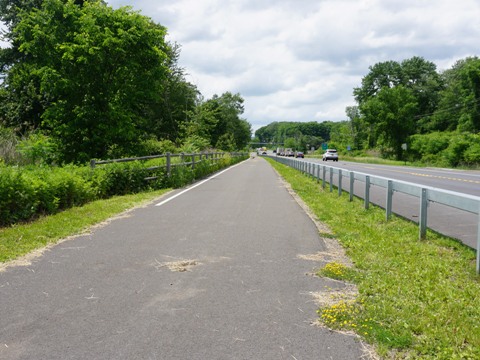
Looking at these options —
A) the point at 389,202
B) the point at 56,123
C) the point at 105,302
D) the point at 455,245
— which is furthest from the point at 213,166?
the point at 105,302

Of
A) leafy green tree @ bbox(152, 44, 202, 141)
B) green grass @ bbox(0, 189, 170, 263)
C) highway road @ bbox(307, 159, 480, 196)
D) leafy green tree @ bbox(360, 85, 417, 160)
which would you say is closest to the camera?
green grass @ bbox(0, 189, 170, 263)

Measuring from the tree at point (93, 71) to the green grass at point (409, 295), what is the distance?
56.4 feet

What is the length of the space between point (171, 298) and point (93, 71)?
2032 cm

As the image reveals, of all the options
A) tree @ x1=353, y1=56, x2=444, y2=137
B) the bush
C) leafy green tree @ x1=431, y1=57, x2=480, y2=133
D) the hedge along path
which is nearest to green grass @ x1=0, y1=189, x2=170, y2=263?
the hedge along path

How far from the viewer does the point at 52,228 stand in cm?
800

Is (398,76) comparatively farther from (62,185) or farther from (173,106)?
(62,185)

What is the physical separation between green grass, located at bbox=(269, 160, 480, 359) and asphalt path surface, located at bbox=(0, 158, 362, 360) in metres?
0.32

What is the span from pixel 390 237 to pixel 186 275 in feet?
13.0

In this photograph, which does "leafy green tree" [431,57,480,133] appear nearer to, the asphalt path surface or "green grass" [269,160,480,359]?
"green grass" [269,160,480,359]

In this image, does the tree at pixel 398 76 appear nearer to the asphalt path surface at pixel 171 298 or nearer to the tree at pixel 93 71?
the tree at pixel 93 71

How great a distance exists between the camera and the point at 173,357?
10.6 ft

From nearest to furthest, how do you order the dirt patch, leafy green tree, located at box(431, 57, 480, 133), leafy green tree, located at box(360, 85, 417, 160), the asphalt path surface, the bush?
1. the asphalt path surface
2. the dirt patch
3. the bush
4. leafy green tree, located at box(431, 57, 480, 133)
5. leafy green tree, located at box(360, 85, 417, 160)

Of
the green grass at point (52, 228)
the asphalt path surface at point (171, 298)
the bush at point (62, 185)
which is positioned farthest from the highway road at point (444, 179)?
the green grass at point (52, 228)

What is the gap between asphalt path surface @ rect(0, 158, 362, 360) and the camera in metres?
3.42
